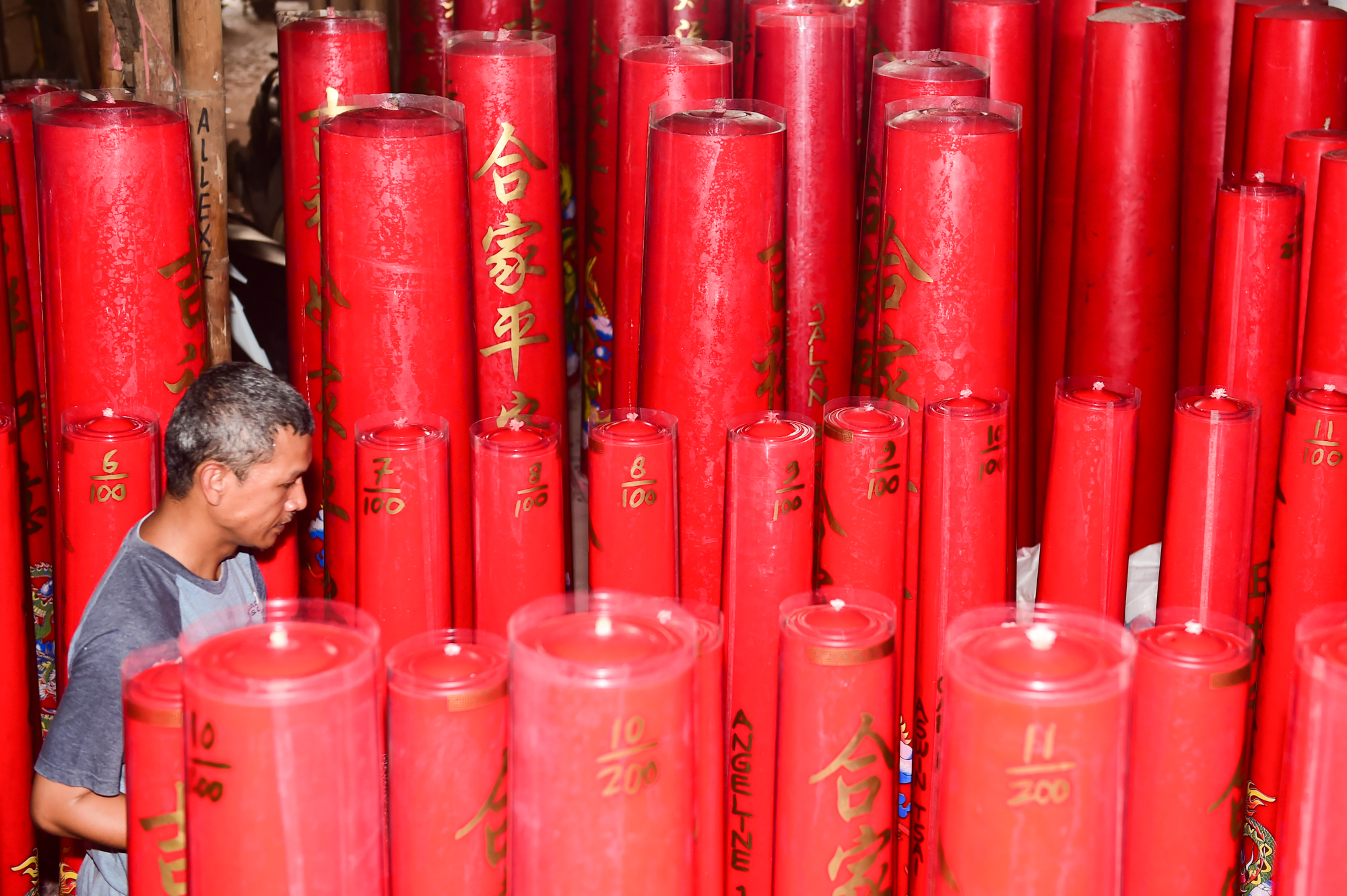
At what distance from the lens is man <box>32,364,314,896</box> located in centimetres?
160

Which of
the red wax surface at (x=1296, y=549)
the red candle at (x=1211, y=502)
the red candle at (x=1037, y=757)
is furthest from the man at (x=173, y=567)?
the red wax surface at (x=1296, y=549)

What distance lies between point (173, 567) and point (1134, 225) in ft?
6.24

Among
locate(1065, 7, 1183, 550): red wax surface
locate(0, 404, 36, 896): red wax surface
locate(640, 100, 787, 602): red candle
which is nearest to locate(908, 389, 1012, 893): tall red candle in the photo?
locate(640, 100, 787, 602): red candle

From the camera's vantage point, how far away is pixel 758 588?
5.87 feet

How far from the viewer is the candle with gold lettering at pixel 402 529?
5.89 ft

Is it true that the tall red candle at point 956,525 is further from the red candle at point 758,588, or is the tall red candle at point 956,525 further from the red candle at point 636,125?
the red candle at point 636,125

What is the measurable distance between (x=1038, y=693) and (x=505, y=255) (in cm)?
137

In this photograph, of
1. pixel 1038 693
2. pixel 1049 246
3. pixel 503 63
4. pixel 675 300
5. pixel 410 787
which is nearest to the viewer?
pixel 1038 693

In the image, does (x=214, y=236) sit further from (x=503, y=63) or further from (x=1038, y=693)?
(x=1038, y=693)

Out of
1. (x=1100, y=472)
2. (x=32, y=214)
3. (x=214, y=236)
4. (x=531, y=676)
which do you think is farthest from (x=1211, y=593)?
(x=32, y=214)

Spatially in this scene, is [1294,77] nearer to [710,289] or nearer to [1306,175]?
[1306,175]

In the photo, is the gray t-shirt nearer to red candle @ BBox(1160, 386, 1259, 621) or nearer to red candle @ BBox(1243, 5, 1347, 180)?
red candle @ BBox(1160, 386, 1259, 621)

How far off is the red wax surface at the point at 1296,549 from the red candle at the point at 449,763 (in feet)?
3.65

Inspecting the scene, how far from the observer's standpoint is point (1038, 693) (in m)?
1.15
